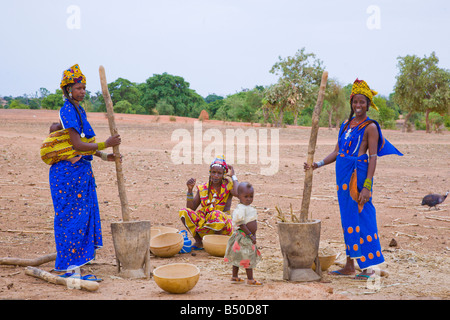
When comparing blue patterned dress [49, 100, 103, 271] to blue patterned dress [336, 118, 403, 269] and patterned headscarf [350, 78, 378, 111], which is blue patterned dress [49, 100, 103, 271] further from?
patterned headscarf [350, 78, 378, 111]

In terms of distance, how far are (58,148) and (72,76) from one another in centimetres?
66

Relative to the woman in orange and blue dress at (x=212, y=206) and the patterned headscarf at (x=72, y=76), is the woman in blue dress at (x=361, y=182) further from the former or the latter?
the patterned headscarf at (x=72, y=76)

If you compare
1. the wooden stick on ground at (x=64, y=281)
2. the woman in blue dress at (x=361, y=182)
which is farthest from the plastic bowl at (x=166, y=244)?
the woman in blue dress at (x=361, y=182)

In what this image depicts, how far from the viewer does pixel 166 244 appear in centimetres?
495

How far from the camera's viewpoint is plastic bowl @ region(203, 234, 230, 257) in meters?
4.85

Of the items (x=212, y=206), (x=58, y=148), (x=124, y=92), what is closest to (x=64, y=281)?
(x=58, y=148)

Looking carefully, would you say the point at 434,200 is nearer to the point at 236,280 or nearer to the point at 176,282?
the point at 236,280

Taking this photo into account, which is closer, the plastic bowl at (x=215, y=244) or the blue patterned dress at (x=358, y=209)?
the blue patterned dress at (x=358, y=209)

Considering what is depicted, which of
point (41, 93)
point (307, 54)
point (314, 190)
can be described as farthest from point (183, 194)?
point (41, 93)

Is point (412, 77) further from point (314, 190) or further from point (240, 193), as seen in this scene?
point (240, 193)

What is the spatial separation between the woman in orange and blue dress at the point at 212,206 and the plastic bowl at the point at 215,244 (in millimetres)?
165

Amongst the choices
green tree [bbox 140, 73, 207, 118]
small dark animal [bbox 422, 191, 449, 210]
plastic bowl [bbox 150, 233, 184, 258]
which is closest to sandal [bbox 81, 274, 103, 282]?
plastic bowl [bbox 150, 233, 184, 258]

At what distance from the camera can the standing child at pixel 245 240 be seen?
378 centimetres

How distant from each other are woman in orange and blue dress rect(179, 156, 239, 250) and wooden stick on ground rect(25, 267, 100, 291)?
1.79 metres
